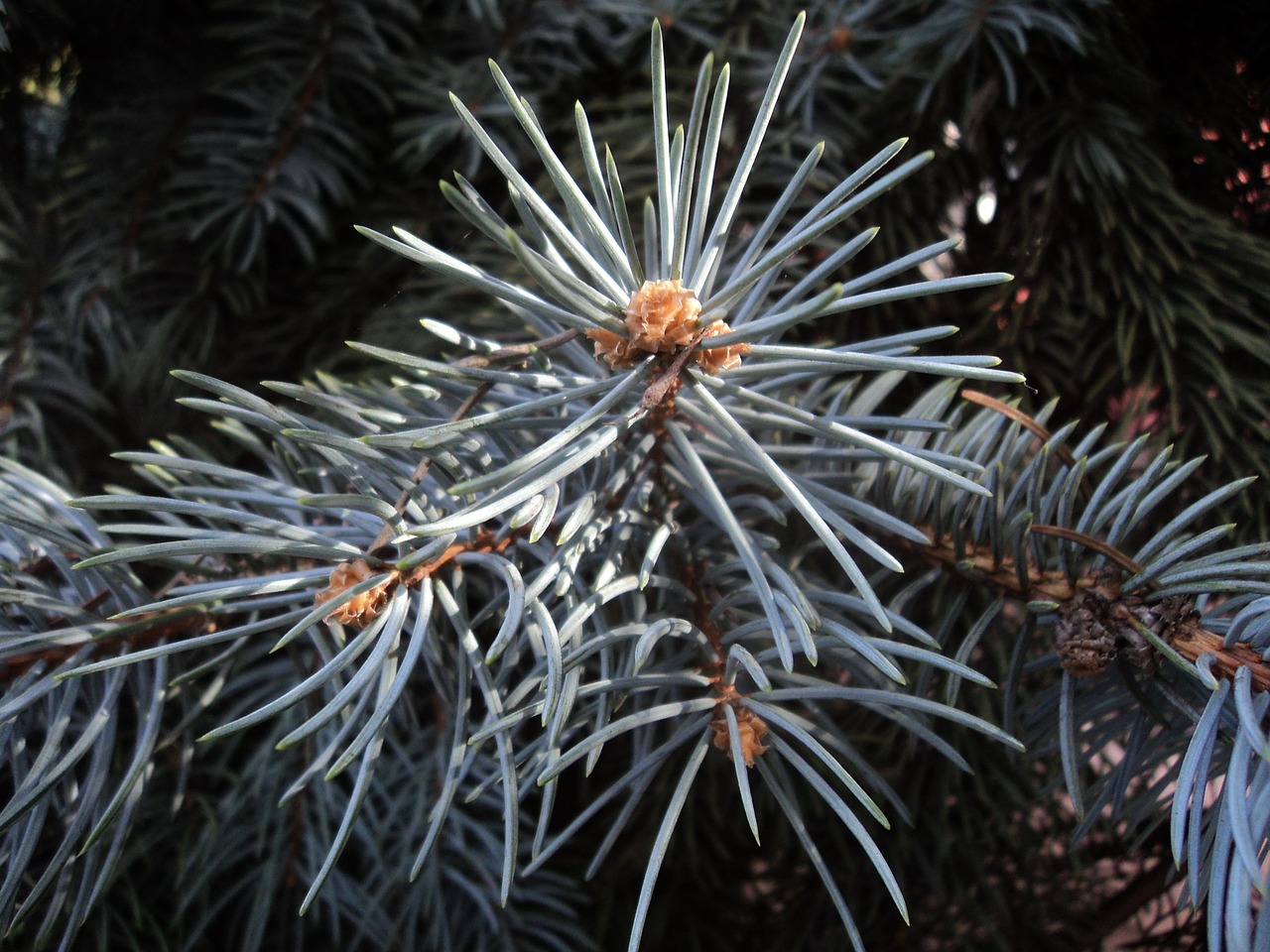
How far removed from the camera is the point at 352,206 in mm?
395

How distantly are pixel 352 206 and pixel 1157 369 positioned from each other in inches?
12.9

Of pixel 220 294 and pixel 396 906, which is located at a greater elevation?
pixel 220 294

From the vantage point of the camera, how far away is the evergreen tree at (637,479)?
200 millimetres

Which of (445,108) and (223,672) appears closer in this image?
(223,672)

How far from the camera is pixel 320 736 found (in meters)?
0.30

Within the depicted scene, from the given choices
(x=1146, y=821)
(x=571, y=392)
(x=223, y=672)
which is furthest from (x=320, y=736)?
(x=1146, y=821)

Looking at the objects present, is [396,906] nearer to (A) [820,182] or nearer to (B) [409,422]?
(B) [409,422]

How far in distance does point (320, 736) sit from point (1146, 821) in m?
0.30

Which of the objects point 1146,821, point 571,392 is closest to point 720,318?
point 571,392

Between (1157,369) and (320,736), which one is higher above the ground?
(1157,369)

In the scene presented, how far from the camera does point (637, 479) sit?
0.25 meters

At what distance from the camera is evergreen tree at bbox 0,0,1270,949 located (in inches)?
7.9

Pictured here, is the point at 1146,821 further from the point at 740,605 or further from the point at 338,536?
the point at 338,536

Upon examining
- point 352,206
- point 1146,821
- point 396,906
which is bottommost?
point 396,906
